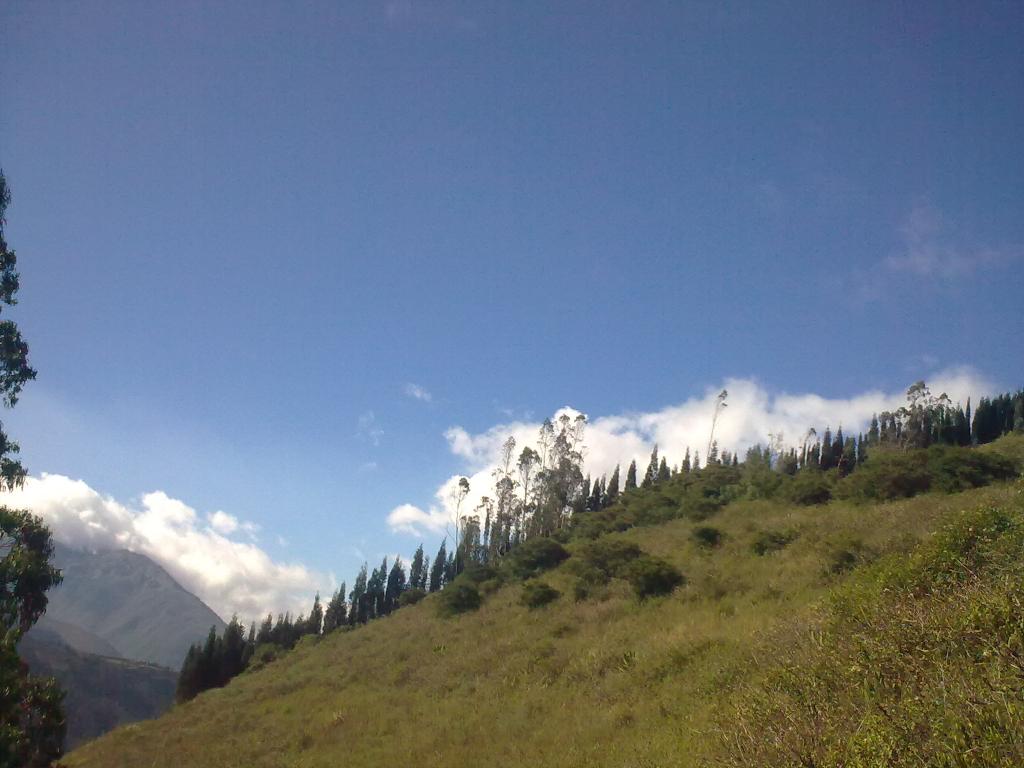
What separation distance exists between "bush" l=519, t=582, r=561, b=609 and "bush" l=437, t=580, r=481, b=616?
6.65m

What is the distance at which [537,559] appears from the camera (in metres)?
41.5

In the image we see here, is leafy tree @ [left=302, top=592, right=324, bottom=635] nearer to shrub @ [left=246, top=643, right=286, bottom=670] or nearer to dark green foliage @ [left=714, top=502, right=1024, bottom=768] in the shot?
shrub @ [left=246, top=643, right=286, bottom=670]

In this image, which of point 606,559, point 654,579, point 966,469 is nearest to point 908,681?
point 654,579

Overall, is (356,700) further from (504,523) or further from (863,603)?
(504,523)

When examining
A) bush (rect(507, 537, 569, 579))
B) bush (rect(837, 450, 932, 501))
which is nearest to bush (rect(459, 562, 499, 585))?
bush (rect(507, 537, 569, 579))

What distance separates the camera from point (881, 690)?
7695mm

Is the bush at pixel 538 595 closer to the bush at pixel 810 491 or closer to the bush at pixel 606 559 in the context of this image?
the bush at pixel 606 559

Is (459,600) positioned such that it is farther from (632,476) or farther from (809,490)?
(632,476)

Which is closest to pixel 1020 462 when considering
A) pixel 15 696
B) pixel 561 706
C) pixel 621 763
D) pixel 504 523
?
pixel 561 706

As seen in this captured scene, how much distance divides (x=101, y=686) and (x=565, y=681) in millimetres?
125693

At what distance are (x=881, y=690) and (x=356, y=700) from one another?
19.5 metres

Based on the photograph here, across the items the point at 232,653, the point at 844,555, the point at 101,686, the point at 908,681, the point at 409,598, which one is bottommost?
the point at 101,686

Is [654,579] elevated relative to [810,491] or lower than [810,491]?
lower

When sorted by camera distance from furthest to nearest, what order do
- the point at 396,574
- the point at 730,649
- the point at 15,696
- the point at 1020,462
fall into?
the point at 396,574
the point at 1020,462
the point at 730,649
the point at 15,696
